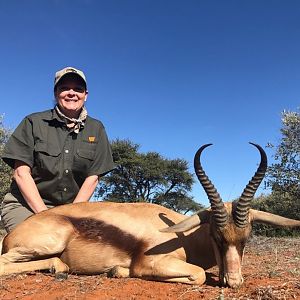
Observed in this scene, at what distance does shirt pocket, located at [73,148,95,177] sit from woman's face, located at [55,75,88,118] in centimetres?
50

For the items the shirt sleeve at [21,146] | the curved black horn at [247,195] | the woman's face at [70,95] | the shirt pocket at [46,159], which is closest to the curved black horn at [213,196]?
the curved black horn at [247,195]

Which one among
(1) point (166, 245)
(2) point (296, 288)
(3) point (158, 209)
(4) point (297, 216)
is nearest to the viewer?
(2) point (296, 288)

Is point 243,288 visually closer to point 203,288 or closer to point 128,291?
point 203,288

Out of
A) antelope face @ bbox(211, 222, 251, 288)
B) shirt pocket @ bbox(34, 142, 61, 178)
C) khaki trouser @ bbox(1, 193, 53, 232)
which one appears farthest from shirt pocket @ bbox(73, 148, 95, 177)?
antelope face @ bbox(211, 222, 251, 288)

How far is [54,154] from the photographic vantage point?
17.4 ft

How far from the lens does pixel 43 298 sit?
3449mm

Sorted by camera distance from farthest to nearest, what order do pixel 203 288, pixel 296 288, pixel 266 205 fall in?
pixel 266 205
pixel 203 288
pixel 296 288

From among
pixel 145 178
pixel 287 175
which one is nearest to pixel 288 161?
pixel 287 175

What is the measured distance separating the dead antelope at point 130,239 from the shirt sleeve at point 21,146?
98 cm

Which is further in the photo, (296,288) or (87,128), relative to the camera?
(87,128)

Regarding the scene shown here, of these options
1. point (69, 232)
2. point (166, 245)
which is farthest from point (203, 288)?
point (69, 232)

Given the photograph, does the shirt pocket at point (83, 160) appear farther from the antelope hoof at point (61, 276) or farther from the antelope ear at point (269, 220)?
the antelope ear at point (269, 220)

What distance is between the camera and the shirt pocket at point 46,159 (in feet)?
17.3

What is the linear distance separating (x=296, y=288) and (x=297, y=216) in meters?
14.9
